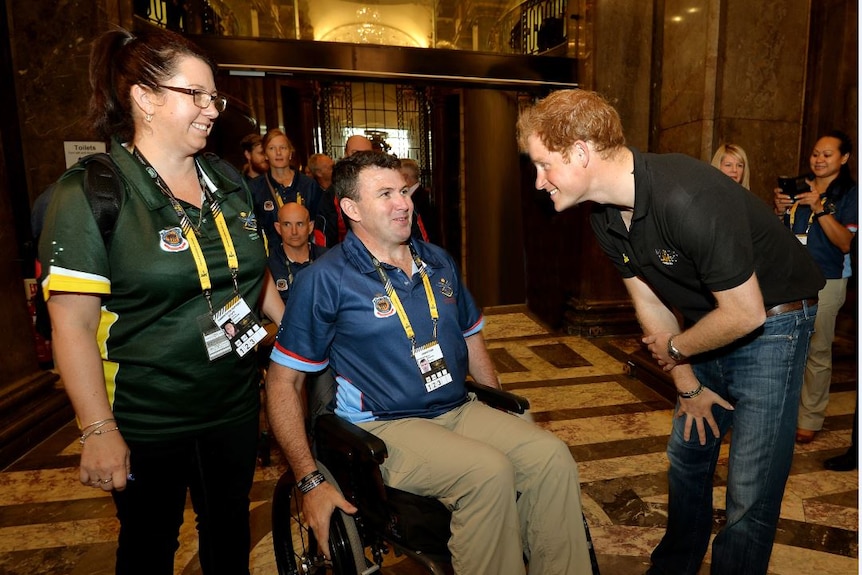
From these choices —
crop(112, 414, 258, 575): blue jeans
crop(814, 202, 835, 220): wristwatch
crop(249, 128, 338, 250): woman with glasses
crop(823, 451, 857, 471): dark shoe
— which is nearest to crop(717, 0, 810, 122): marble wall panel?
crop(814, 202, 835, 220): wristwatch

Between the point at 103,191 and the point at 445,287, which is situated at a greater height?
the point at 103,191

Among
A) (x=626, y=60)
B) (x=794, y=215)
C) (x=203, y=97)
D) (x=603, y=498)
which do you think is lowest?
(x=603, y=498)

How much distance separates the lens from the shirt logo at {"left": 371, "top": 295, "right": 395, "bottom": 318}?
1784 mm

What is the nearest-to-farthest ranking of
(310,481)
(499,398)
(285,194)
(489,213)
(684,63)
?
(310,481) → (499,398) → (285,194) → (684,63) → (489,213)

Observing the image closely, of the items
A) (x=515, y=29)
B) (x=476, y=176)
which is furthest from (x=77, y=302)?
(x=515, y=29)

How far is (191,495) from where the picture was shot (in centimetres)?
156

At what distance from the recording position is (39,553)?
7.84 feet

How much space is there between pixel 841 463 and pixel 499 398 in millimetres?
2309

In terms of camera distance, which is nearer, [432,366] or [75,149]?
[432,366]

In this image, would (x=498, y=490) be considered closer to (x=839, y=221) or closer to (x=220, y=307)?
(x=220, y=307)

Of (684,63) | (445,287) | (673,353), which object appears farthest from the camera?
(684,63)

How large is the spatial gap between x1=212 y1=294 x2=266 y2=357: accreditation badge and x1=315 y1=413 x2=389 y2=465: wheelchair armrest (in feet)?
1.09

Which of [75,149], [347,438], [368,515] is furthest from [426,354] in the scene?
[75,149]

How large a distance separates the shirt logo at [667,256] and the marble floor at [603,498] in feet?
4.38
